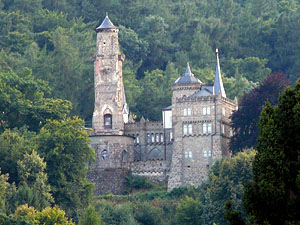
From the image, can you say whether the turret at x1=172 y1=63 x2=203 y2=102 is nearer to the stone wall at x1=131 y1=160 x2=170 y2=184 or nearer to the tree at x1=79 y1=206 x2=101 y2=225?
the stone wall at x1=131 y1=160 x2=170 y2=184

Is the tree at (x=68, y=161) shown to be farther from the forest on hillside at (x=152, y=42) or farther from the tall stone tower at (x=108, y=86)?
the forest on hillside at (x=152, y=42)

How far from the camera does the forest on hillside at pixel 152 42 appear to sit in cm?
10056

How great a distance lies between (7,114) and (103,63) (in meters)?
7.91

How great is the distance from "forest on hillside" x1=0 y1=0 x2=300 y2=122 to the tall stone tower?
989cm

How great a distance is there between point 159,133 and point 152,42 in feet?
95.9

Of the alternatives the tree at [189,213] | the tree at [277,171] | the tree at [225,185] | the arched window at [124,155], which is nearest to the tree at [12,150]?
the arched window at [124,155]

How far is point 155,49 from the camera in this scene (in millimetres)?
115875

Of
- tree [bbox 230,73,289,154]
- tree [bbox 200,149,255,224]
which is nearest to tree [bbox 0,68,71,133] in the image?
tree [bbox 230,73,289,154]

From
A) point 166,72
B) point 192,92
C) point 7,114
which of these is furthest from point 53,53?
point 192,92

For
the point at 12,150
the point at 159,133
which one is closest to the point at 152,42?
the point at 159,133

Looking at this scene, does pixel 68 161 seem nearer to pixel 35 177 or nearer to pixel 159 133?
pixel 35 177

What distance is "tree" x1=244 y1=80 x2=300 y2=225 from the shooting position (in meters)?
35.0

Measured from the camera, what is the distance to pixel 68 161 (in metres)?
81.8

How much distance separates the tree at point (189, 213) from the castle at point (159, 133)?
5.96 m
